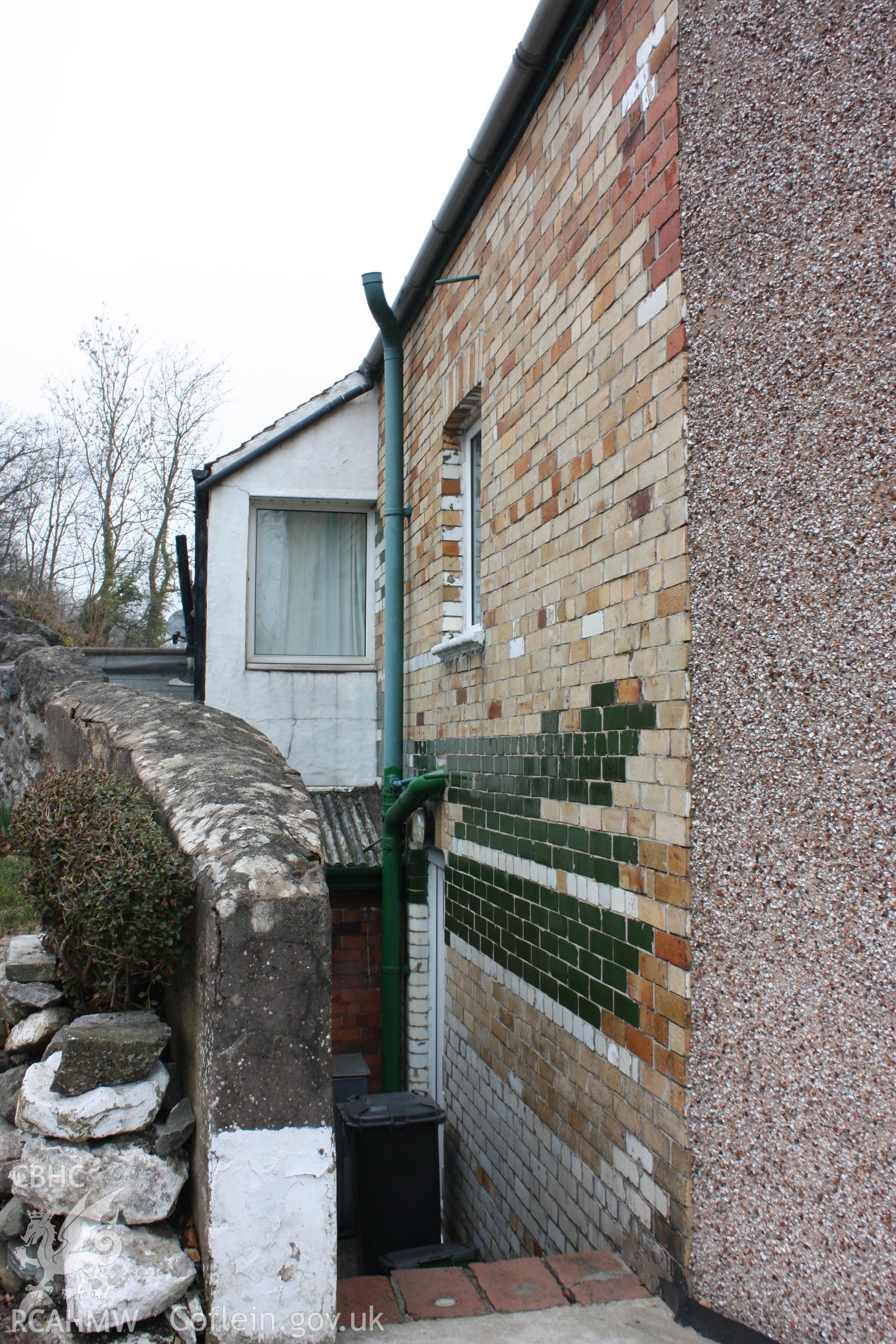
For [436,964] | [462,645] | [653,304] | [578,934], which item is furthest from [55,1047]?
[436,964]

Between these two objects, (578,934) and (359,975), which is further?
(359,975)

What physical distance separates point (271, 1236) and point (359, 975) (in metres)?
4.45

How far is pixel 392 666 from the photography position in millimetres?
6488

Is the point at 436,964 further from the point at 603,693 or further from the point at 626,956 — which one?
the point at 603,693

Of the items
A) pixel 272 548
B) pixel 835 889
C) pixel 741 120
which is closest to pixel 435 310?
pixel 272 548

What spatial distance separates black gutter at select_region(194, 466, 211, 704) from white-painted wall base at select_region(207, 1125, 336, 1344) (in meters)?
5.52

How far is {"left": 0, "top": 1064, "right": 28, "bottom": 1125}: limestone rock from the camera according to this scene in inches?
114

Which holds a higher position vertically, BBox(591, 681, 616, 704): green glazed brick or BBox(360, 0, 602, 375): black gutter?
BBox(360, 0, 602, 375): black gutter

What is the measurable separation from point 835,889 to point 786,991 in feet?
1.00

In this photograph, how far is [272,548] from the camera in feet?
26.1

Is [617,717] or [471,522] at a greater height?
[471,522]

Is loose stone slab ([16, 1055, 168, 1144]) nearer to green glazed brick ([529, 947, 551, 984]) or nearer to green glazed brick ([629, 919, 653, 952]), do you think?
green glazed brick ([629, 919, 653, 952])

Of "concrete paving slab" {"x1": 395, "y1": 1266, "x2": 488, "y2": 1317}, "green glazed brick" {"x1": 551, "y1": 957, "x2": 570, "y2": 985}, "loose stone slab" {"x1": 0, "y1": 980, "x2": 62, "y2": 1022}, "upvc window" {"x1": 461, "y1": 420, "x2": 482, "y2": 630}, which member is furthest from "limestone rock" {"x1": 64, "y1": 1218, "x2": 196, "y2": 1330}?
"upvc window" {"x1": 461, "y1": 420, "x2": 482, "y2": 630}

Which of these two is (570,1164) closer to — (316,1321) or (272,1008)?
(316,1321)
